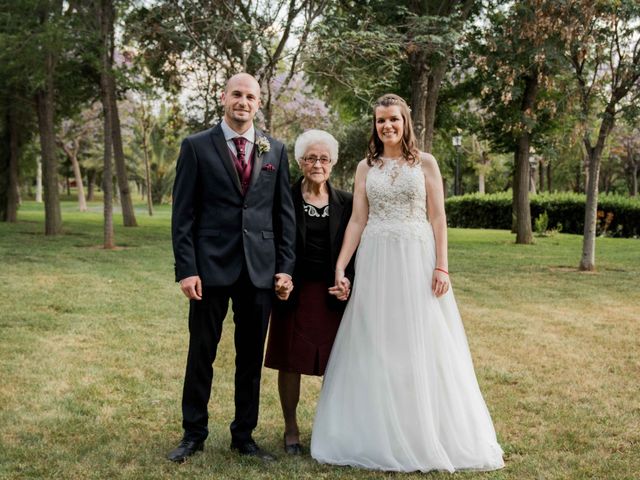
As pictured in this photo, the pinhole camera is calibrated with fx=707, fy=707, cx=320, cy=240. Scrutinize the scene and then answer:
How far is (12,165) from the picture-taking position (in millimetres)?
26453

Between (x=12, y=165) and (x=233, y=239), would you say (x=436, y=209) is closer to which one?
(x=233, y=239)

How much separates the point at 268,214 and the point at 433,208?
107cm

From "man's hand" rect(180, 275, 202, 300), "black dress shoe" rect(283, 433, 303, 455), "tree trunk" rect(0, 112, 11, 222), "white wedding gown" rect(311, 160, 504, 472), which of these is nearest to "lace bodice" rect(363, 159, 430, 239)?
"white wedding gown" rect(311, 160, 504, 472)

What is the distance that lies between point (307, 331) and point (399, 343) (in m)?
0.63

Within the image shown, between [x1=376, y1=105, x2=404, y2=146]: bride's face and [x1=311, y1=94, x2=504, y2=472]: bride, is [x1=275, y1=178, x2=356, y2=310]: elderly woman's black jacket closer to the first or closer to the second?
[x1=311, y1=94, x2=504, y2=472]: bride

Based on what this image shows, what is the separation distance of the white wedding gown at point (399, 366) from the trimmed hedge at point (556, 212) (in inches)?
998

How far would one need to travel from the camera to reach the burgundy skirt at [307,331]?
4.61m

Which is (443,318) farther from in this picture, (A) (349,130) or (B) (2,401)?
(A) (349,130)

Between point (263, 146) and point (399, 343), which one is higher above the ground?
point (263, 146)

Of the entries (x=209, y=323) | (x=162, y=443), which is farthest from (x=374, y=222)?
(x=162, y=443)

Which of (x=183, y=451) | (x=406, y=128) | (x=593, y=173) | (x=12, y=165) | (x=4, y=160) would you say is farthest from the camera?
(x=4, y=160)

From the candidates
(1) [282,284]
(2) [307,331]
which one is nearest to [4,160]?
(2) [307,331]

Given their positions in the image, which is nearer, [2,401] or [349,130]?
[2,401]

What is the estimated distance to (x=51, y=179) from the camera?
66.9 feet
